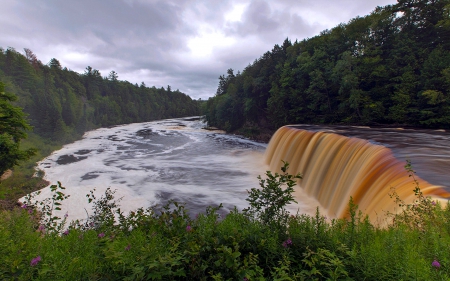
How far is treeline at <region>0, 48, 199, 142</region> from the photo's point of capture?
120ft

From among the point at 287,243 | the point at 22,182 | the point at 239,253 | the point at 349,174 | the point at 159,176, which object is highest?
the point at 239,253

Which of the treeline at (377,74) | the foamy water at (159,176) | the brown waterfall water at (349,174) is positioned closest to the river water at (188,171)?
the foamy water at (159,176)

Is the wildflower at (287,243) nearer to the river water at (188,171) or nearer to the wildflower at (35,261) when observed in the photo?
the wildflower at (35,261)

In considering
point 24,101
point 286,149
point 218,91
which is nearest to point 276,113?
point 286,149

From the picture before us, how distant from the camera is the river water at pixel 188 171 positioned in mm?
9870

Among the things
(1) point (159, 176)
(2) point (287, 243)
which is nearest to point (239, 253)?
(2) point (287, 243)

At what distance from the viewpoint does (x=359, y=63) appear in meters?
26.5

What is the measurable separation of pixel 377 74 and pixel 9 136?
97.6 feet

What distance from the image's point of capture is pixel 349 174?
9.09 meters

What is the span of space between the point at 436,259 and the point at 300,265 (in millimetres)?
1374

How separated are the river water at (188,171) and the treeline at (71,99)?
10.3 meters

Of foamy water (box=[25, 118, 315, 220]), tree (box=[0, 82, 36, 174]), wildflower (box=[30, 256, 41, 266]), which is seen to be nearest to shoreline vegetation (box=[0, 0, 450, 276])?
wildflower (box=[30, 256, 41, 266])

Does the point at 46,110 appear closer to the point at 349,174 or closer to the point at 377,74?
the point at 349,174

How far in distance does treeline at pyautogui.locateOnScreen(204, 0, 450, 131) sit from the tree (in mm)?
27011
